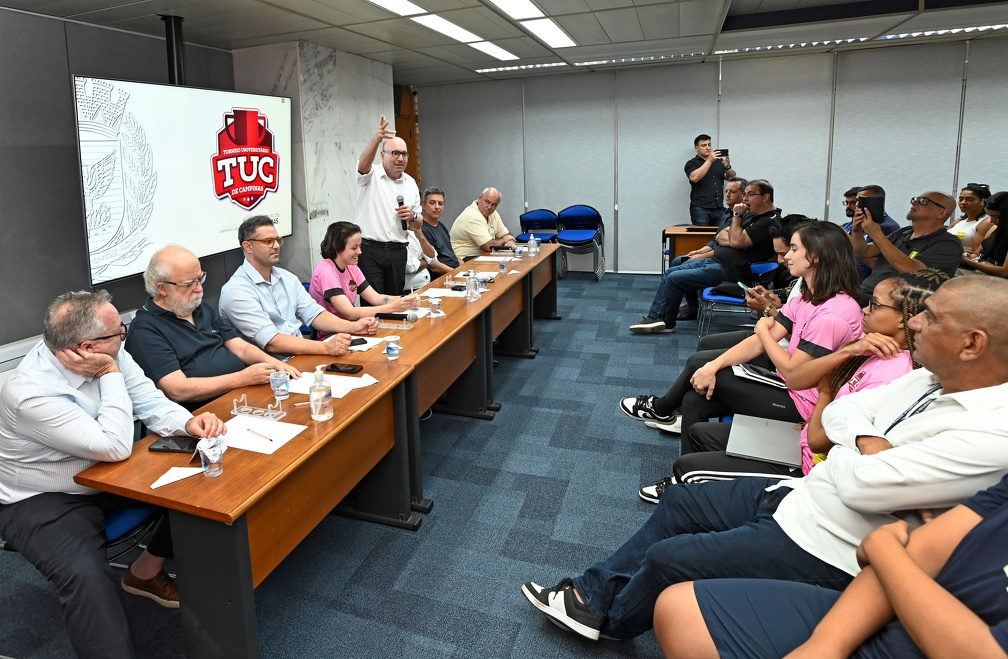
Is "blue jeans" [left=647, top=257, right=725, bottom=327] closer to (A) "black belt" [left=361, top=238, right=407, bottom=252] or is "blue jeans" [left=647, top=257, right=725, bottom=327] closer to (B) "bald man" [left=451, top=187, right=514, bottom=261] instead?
(B) "bald man" [left=451, top=187, right=514, bottom=261]

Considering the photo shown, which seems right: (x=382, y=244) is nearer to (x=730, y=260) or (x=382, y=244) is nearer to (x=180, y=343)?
(x=180, y=343)

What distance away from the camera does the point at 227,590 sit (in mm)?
1673

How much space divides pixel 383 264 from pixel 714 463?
3.04 m

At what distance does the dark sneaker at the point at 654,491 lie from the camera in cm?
286

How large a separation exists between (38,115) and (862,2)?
6.50 m

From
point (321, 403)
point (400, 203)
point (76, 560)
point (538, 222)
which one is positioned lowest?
point (76, 560)

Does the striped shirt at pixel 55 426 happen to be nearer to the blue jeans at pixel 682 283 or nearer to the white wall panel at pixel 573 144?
the blue jeans at pixel 682 283

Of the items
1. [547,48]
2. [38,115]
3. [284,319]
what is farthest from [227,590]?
[547,48]

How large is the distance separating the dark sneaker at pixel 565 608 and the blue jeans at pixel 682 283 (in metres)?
3.83

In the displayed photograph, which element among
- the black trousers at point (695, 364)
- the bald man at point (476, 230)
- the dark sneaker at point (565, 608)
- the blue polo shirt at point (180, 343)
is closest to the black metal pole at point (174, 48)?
the bald man at point (476, 230)

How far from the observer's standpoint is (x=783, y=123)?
749 centimetres

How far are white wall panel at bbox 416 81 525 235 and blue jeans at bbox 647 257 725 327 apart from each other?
366 centimetres

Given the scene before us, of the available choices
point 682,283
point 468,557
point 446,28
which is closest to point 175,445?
point 468,557

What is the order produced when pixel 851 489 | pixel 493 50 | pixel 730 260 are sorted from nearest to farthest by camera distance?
pixel 851 489 → pixel 730 260 → pixel 493 50
